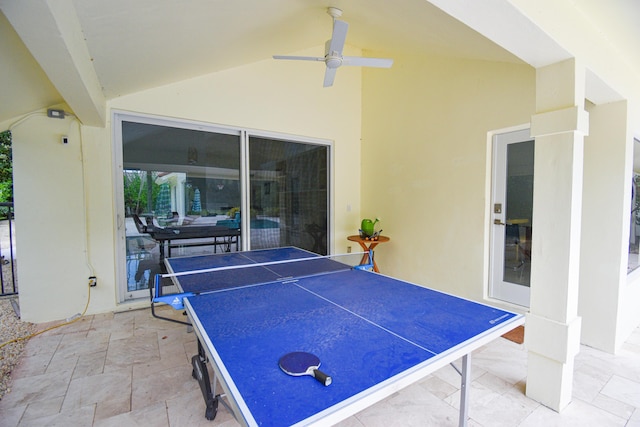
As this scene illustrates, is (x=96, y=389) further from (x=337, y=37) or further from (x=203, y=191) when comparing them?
(x=337, y=37)

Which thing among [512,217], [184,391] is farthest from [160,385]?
[512,217]

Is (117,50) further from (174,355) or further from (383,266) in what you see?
(383,266)

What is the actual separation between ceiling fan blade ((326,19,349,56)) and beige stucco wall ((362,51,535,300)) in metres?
1.61

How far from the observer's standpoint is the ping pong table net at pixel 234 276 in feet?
5.32

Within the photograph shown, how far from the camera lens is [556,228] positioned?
1733 mm

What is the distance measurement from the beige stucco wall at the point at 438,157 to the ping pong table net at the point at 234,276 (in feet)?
5.10

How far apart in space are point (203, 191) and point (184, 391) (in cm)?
230

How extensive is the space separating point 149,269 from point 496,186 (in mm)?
3944

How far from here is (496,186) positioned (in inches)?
121

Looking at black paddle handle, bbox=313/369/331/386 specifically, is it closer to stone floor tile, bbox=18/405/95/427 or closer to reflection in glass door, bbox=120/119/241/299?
stone floor tile, bbox=18/405/95/427

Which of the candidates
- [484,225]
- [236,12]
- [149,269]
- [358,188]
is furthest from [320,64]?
[149,269]

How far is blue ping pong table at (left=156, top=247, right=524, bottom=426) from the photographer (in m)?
0.79

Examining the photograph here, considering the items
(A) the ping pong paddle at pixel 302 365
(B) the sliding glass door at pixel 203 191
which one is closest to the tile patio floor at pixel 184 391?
(A) the ping pong paddle at pixel 302 365

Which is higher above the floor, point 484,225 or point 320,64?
point 320,64
